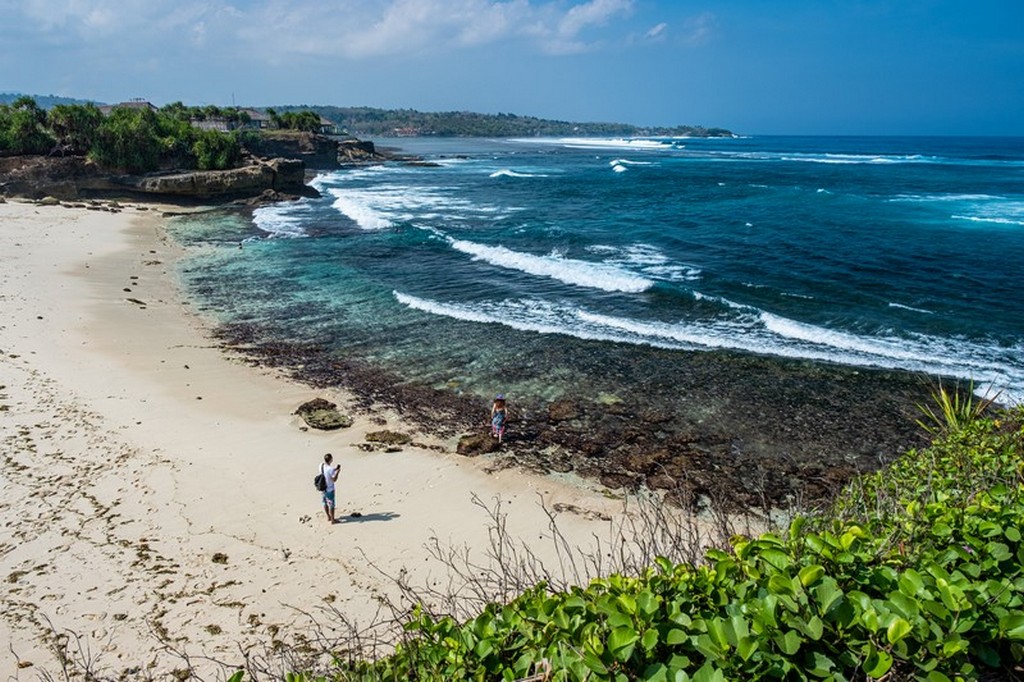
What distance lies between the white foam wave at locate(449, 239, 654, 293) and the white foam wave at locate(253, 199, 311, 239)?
35.5ft

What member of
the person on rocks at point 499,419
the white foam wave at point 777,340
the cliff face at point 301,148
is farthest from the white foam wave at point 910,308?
the cliff face at point 301,148

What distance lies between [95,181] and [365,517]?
46560mm

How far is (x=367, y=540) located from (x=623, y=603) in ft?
24.8

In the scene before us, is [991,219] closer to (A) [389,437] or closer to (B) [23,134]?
(A) [389,437]

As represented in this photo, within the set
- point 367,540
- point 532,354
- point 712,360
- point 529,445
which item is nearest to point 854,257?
point 712,360

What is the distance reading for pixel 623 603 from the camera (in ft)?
9.46

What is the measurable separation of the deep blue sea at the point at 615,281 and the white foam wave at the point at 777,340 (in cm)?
8


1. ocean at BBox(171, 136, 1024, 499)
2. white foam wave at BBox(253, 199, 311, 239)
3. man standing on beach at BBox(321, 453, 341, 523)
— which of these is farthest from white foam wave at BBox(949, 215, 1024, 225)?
man standing on beach at BBox(321, 453, 341, 523)

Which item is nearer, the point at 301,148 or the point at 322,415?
the point at 322,415

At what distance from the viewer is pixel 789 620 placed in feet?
8.77

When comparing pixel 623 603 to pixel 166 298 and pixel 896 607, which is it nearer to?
pixel 896 607

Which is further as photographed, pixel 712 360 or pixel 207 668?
pixel 712 360

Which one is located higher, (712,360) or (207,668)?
(712,360)

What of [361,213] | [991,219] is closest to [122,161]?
[361,213]
